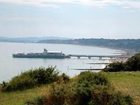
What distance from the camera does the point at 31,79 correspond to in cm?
1418

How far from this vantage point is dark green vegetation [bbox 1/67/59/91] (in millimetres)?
13742

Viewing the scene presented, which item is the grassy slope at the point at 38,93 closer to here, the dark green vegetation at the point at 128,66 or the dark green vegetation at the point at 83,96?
the dark green vegetation at the point at 83,96

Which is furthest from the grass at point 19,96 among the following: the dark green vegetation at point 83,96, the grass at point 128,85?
the grass at point 128,85

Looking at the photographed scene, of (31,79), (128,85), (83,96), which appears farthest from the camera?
(31,79)

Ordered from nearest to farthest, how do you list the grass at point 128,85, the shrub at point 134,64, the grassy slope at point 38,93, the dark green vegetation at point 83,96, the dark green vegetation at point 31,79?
the dark green vegetation at point 83,96 → the grass at point 128,85 → the grassy slope at point 38,93 → the dark green vegetation at point 31,79 → the shrub at point 134,64

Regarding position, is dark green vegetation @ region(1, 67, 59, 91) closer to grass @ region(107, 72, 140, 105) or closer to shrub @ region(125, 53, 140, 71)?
grass @ region(107, 72, 140, 105)

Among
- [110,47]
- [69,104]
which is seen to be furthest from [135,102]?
[110,47]

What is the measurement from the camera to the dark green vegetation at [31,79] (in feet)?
45.1

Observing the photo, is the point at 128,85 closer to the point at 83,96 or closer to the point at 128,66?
the point at 83,96

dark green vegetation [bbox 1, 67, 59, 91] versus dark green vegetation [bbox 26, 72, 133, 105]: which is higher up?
dark green vegetation [bbox 26, 72, 133, 105]

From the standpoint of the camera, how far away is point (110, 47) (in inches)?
7539

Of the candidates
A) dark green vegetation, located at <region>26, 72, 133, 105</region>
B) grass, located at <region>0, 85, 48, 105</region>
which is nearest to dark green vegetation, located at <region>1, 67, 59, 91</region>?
grass, located at <region>0, 85, 48, 105</region>

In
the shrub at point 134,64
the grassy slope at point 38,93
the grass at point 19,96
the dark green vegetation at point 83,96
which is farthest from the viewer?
the shrub at point 134,64

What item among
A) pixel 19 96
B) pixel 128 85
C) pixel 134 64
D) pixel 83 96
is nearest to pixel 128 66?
pixel 134 64
